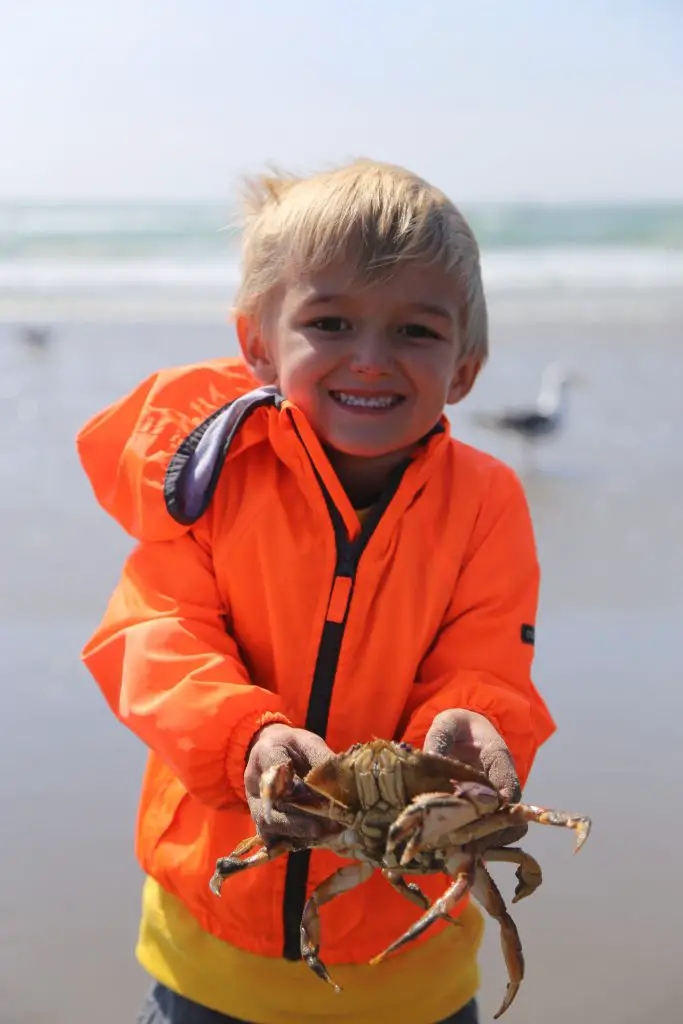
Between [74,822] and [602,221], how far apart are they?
24.8 meters

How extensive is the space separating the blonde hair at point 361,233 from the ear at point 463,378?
20mm

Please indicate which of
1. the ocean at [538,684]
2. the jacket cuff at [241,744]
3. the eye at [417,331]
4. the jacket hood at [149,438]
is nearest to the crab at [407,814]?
the jacket cuff at [241,744]

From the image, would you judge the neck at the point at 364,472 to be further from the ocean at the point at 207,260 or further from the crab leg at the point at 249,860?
the ocean at the point at 207,260

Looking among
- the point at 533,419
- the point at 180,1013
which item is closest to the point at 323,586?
the point at 180,1013

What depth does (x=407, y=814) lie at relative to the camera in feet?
5.38

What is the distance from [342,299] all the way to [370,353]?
114mm

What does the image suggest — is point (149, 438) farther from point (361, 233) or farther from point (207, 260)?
→ point (207, 260)

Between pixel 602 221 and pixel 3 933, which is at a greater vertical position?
pixel 602 221

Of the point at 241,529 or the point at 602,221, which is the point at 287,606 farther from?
the point at 602,221

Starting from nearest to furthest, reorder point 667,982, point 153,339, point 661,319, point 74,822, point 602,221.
→ point 667,982
point 74,822
point 153,339
point 661,319
point 602,221

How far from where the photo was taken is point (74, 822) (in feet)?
11.3

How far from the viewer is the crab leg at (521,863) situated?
72.7 inches

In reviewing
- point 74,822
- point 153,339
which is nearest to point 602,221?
point 153,339

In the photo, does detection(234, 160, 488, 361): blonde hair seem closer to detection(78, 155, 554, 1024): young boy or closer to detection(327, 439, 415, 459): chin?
detection(78, 155, 554, 1024): young boy
